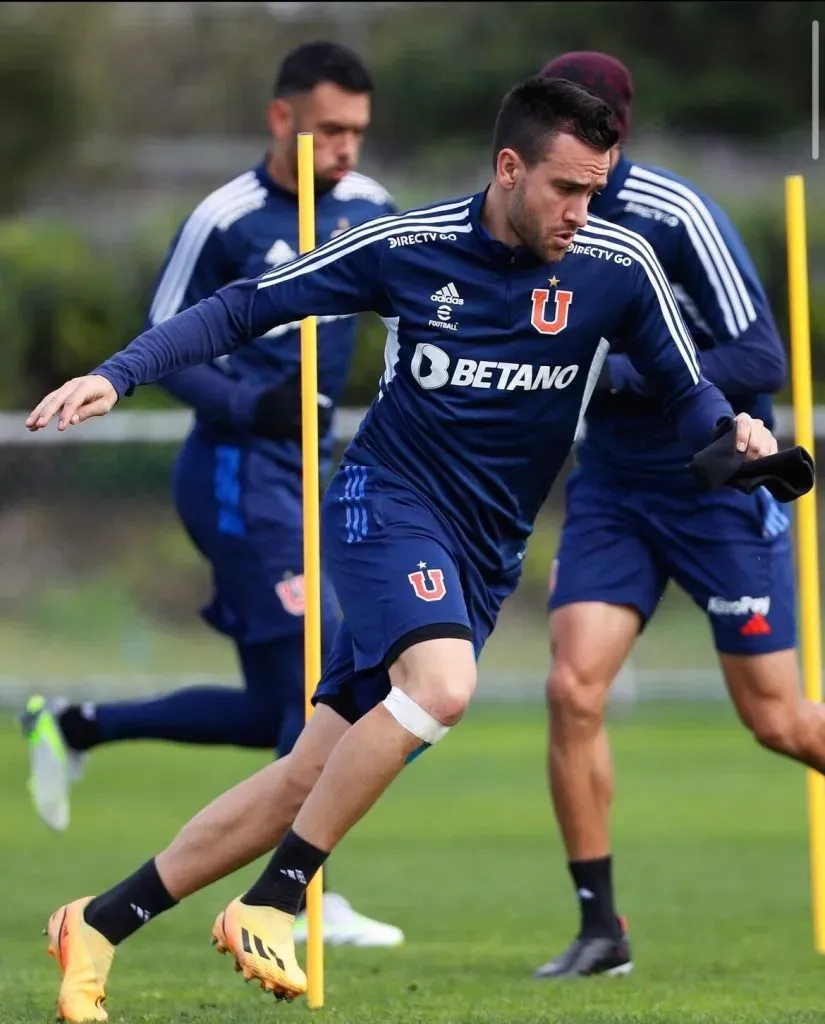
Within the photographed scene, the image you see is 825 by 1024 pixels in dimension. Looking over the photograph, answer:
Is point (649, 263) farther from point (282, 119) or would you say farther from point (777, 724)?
point (282, 119)

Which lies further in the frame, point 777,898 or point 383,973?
point 777,898

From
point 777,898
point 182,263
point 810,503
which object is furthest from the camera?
point 777,898

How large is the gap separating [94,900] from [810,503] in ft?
8.87

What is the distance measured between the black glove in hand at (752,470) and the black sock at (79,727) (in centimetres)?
348

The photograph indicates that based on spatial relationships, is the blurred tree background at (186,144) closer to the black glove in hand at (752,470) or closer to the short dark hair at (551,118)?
the short dark hair at (551,118)

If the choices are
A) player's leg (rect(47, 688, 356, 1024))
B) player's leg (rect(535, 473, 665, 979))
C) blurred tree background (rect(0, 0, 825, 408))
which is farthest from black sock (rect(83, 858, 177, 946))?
blurred tree background (rect(0, 0, 825, 408))

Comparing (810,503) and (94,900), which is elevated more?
(810,503)

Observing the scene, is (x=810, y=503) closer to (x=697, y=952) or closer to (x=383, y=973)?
(x=697, y=952)

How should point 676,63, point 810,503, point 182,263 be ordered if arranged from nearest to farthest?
point 810,503, point 182,263, point 676,63

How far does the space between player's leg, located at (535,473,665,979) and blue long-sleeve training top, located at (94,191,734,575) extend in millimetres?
1302

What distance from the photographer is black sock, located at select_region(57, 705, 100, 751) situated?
767cm

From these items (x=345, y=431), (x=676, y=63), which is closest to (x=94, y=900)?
(x=345, y=431)

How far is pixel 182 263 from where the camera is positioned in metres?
7.04

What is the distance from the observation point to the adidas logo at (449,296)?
5023mm
